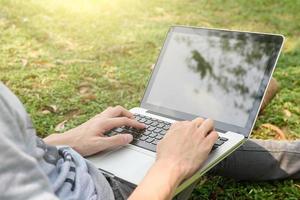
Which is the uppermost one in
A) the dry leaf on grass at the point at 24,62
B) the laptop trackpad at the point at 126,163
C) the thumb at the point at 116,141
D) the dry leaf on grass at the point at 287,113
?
the thumb at the point at 116,141

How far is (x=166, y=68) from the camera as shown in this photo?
2.04 metres

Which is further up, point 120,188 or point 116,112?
point 116,112

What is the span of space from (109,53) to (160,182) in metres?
2.85

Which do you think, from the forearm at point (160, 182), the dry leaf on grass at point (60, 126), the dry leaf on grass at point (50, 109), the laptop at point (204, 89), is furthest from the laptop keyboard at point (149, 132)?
the dry leaf on grass at point (50, 109)

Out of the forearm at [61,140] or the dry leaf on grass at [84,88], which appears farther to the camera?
the dry leaf on grass at [84,88]

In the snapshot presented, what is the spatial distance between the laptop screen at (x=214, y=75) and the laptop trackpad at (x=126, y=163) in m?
0.35

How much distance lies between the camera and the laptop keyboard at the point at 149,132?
169 centimetres

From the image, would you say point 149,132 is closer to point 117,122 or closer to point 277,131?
point 117,122

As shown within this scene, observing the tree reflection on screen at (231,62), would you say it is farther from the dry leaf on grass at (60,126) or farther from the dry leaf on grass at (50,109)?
the dry leaf on grass at (50,109)

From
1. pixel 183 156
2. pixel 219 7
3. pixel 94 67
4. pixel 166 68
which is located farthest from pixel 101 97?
pixel 219 7

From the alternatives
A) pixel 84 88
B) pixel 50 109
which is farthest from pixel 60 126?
pixel 84 88

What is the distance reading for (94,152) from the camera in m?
1.61

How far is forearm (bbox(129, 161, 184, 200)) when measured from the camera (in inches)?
47.6

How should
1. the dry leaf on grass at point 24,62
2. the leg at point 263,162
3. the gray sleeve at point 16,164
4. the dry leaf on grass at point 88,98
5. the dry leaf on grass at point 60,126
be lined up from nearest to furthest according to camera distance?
the gray sleeve at point 16,164 < the leg at point 263,162 < the dry leaf on grass at point 60,126 < the dry leaf on grass at point 88,98 < the dry leaf on grass at point 24,62
